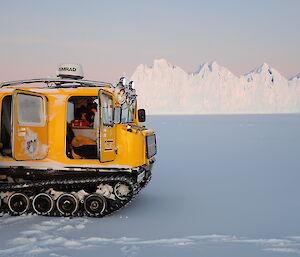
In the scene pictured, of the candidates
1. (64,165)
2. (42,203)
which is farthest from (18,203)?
(64,165)

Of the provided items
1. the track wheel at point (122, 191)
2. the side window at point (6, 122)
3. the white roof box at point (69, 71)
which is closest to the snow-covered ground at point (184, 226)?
the track wheel at point (122, 191)

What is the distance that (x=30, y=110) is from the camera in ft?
26.4

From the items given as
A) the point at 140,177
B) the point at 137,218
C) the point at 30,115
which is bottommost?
the point at 137,218

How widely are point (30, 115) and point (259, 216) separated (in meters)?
5.07

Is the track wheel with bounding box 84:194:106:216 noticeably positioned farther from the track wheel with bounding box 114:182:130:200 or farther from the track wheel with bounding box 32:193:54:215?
the track wheel with bounding box 32:193:54:215

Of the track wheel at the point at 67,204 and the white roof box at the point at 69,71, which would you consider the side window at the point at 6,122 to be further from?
the track wheel at the point at 67,204

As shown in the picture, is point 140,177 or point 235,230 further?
point 140,177

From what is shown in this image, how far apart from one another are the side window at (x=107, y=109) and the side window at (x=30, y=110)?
129cm

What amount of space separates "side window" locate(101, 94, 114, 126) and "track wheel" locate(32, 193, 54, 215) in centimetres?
192

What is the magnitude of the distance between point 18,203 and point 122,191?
7.17 ft

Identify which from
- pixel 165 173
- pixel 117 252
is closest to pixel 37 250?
pixel 117 252

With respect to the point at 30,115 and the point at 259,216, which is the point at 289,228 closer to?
the point at 259,216

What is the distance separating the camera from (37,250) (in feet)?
19.9

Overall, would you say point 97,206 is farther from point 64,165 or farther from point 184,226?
point 184,226
